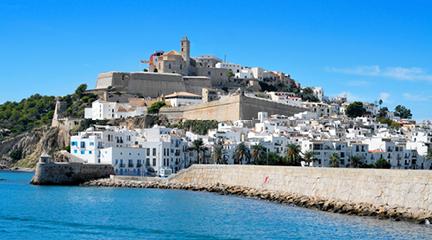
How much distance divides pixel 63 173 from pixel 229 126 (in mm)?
20167

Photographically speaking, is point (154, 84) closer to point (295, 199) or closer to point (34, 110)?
point (34, 110)

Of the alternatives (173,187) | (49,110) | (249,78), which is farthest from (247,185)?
(49,110)

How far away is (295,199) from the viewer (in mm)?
32031

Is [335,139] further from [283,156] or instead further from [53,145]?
[53,145]

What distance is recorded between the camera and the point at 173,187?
137 ft

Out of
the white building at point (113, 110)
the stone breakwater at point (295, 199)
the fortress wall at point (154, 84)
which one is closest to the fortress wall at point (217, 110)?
the white building at point (113, 110)

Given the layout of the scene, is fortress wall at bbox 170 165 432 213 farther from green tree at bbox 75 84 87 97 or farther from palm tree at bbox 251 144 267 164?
green tree at bbox 75 84 87 97

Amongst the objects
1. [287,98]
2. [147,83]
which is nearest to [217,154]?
[287,98]

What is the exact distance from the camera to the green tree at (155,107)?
74125 mm

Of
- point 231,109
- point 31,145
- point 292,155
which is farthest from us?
point 31,145

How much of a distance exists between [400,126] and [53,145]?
3293 cm

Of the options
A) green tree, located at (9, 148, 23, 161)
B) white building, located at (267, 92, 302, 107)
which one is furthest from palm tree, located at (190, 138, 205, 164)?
green tree, located at (9, 148, 23, 161)

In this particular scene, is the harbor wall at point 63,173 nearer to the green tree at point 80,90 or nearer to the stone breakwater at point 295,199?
the stone breakwater at point 295,199

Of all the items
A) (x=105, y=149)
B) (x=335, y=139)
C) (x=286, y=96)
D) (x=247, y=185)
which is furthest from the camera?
(x=286, y=96)
